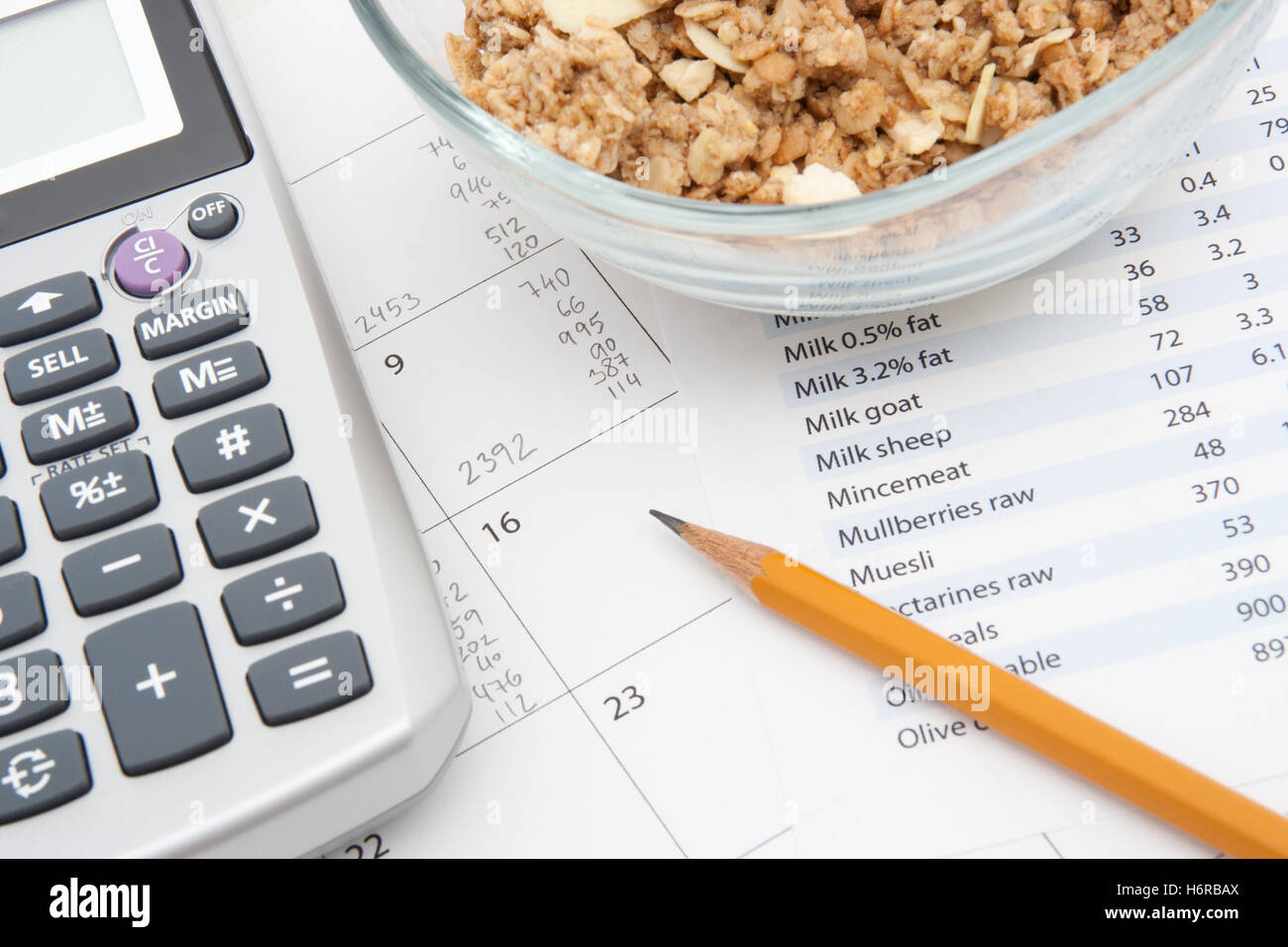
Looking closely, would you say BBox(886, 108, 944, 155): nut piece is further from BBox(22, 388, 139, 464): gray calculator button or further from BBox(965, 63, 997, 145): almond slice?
BBox(22, 388, 139, 464): gray calculator button

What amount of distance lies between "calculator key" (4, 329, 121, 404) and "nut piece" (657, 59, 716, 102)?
0.20 metres

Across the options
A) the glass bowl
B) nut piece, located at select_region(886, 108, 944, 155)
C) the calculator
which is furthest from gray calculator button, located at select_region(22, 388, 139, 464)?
nut piece, located at select_region(886, 108, 944, 155)

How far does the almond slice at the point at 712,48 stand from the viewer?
310mm

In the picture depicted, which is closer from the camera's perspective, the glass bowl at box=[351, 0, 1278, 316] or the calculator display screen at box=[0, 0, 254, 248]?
the glass bowl at box=[351, 0, 1278, 316]

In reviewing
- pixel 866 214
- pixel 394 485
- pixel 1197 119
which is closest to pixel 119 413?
pixel 394 485

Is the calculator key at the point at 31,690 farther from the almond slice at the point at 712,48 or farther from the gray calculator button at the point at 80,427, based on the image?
the almond slice at the point at 712,48

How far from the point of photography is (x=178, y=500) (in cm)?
31

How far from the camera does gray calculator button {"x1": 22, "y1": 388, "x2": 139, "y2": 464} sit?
32 centimetres

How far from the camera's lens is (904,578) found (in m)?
0.32

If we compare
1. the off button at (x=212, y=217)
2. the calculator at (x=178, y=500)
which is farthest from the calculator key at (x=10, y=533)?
the off button at (x=212, y=217)

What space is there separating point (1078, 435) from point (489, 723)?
8.3 inches

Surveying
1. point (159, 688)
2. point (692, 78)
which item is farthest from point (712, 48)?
point (159, 688)
